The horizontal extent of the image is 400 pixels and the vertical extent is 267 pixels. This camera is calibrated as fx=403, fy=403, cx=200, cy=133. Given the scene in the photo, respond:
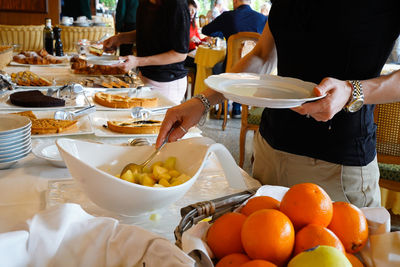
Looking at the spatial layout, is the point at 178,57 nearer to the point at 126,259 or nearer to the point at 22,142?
the point at 22,142

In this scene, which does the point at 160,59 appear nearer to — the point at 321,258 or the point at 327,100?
the point at 327,100

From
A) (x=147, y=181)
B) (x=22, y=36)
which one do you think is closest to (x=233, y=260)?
(x=147, y=181)

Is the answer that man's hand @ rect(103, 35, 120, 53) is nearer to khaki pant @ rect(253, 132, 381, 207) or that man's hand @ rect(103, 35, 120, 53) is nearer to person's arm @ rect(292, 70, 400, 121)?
khaki pant @ rect(253, 132, 381, 207)

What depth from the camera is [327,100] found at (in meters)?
0.76

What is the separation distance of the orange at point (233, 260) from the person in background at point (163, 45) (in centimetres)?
167

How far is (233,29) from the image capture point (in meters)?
4.69

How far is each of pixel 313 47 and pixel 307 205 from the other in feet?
1.72

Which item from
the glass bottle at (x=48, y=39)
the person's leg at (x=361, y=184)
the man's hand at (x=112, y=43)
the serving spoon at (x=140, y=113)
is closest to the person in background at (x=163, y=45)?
the man's hand at (x=112, y=43)

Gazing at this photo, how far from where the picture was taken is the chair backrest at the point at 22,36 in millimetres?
3182

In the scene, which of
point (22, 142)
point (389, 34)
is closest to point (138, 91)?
point (22, 142)

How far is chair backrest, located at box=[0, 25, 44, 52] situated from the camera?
3182 mm

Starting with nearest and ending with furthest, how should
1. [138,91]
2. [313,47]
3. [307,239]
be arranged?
1. [307,239]
2. [313,47]
3. [138,91]

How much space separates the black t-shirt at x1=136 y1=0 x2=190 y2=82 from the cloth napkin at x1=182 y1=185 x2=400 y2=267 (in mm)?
1782

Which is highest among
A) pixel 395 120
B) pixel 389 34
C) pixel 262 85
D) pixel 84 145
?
pixel 389 34
